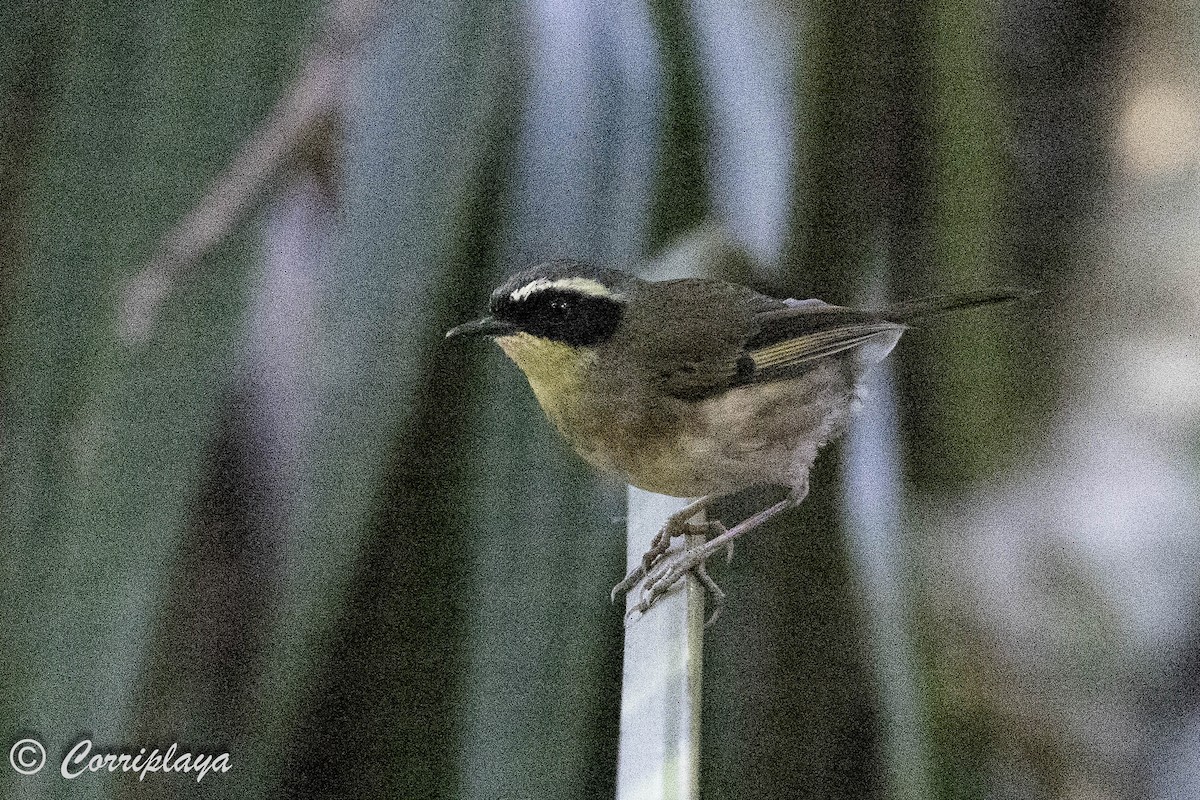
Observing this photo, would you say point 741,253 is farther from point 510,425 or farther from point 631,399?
point 510,425

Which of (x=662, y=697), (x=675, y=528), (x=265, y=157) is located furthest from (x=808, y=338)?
(x=265, y=157)

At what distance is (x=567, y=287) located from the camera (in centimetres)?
100

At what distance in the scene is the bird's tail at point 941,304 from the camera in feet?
3.25

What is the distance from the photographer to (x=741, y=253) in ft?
3.39

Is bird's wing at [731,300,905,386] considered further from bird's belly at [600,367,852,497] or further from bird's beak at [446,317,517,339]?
bird's beak at [446,317,517,339]

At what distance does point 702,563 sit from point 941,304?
0.36 metres

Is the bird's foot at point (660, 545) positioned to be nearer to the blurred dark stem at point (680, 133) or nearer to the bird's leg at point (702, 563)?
the bird's leg at point (702, 563)

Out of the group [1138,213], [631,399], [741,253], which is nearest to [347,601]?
[631,399]

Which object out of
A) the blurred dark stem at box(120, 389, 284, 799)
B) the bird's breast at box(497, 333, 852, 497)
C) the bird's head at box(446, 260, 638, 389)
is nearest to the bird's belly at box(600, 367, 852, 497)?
the bird's breast at box(497, 333, 852, 497)

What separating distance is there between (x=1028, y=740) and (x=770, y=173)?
614 millimetres

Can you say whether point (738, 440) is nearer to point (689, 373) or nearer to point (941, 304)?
point (689, 373)

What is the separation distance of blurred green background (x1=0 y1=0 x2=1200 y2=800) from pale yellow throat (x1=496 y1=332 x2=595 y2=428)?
0.08ft

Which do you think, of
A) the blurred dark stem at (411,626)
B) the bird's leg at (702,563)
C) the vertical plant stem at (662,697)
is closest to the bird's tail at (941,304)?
the bird's leg at (702,563)

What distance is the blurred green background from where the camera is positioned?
933 millimetres
